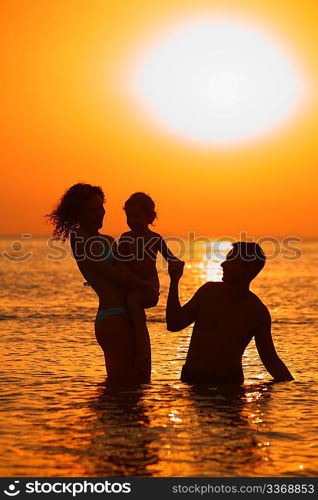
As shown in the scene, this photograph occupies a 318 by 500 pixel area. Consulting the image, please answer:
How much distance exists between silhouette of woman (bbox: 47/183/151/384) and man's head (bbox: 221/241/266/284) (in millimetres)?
899

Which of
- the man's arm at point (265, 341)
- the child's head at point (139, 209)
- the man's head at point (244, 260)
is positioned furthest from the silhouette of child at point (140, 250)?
the man's arm at point (265, 341)

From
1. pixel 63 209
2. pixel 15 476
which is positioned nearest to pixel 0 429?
pixel 15 476

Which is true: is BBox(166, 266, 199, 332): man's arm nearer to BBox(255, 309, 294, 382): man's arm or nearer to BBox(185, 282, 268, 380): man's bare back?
BBox(185, 282, 268, 380): man's bare back

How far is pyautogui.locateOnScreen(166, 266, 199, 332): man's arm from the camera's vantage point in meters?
7.77

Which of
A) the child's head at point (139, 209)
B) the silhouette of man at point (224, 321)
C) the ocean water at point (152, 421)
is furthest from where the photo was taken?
the child's head at point (139, 209)

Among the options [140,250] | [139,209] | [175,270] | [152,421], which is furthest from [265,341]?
[139,209]

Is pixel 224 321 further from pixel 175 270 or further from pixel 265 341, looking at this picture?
pixel 175 270

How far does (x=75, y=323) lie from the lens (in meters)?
18.8

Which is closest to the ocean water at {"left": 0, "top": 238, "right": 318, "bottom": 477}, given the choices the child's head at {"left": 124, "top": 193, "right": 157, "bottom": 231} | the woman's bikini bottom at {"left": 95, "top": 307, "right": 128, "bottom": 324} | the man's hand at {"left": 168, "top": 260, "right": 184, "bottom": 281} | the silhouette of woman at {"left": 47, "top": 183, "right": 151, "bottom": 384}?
the silhouette of woman at {"left": 47, "top": 183, "right": 151, "bottom": 384}

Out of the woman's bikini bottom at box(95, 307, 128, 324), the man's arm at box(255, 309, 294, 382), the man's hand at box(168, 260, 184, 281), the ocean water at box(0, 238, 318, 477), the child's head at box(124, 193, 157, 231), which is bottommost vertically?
the ocean water at box(0, 238, 318, 477)

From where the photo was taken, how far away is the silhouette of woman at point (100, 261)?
815 cm

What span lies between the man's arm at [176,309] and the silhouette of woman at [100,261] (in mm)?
415

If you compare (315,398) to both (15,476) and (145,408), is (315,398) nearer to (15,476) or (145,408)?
(145,408)

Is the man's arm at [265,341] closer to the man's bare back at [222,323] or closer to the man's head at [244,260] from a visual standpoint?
the man's bare back at [222,323]
